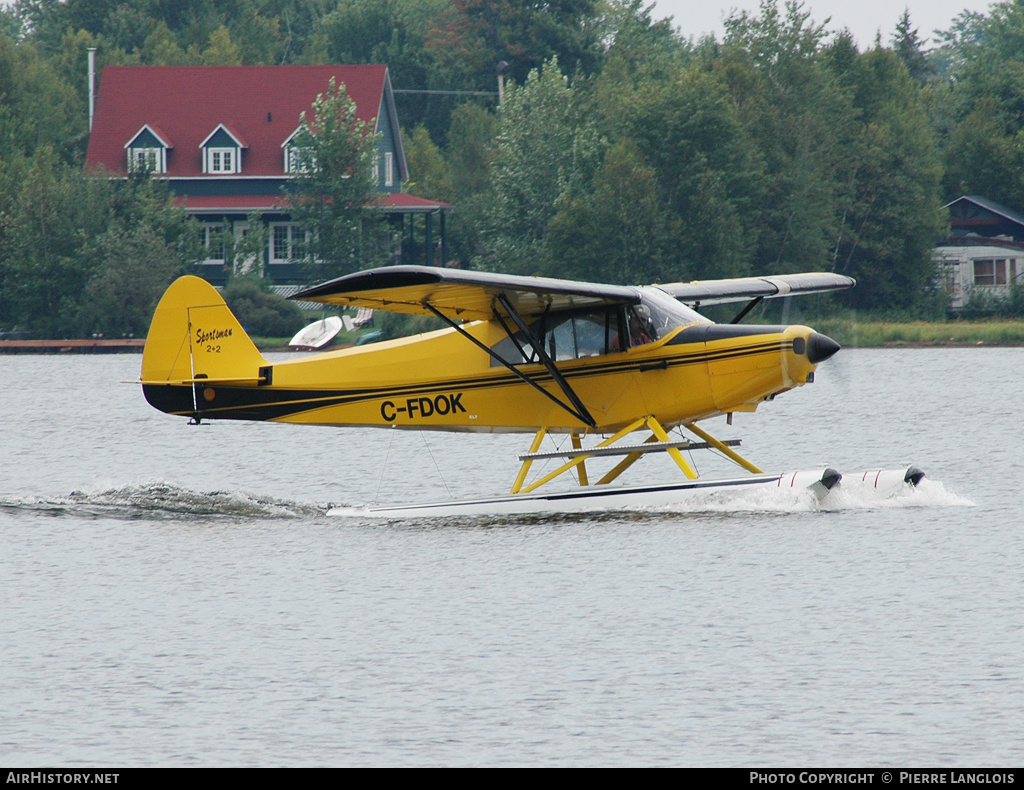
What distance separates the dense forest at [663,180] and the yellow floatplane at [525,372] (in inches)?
1403

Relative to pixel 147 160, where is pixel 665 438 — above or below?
below

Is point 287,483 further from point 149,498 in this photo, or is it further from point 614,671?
point 614,671

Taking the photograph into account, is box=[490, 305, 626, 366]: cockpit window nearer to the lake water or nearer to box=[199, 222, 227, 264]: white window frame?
the lake water

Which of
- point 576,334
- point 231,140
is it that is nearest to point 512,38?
point 231,140

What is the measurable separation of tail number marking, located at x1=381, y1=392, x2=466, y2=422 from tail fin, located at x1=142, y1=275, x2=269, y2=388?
4.36 ft

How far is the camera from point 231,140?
56719 millimetres


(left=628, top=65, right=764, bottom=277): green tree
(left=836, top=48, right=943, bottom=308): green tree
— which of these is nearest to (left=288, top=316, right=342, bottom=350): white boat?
(left=628, top=65, right=764, bottom=277): green tree

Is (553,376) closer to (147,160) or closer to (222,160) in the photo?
(147,160)

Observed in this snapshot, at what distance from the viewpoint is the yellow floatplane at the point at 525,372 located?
12.7 meters

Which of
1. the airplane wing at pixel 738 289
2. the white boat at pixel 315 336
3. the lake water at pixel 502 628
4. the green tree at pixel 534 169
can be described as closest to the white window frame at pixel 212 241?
the green tree at pixel 534 169

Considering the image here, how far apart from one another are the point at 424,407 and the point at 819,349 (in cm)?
372

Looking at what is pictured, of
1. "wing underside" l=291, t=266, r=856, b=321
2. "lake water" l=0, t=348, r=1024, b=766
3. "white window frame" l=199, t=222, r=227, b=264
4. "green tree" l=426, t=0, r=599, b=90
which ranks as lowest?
"lake water" l=0, t=348, r=1024, b=766

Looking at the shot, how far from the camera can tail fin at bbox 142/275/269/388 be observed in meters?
14.4

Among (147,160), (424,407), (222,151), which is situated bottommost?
(424,407)
